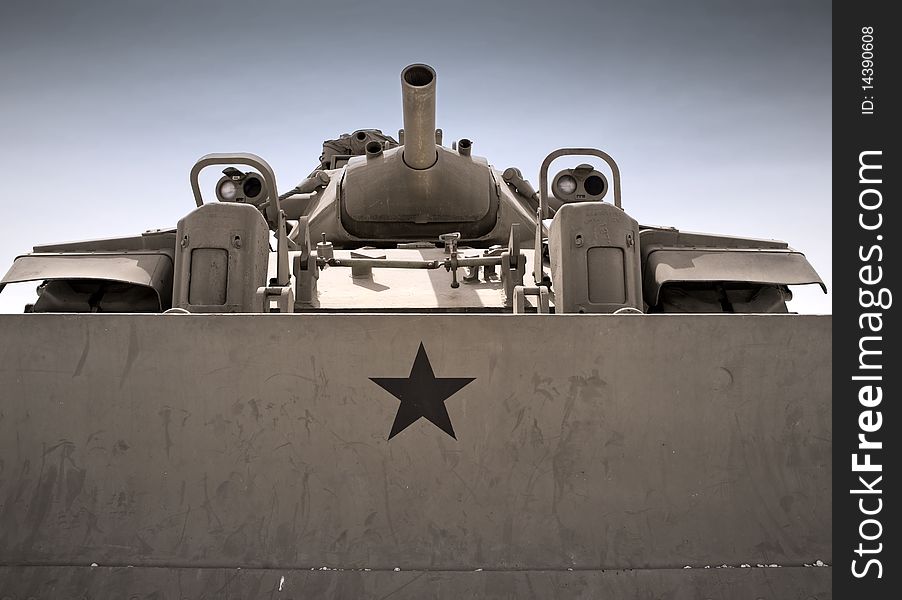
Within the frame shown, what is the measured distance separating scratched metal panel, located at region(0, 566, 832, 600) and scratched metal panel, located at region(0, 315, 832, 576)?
5cm

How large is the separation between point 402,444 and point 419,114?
3.39 m

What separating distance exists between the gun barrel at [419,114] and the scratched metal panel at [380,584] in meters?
3.45

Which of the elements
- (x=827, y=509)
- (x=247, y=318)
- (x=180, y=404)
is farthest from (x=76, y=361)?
(x=827, y=509)

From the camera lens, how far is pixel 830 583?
2756 mm

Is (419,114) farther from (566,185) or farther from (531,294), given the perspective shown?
(531,294)

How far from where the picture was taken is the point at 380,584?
8.75 feet

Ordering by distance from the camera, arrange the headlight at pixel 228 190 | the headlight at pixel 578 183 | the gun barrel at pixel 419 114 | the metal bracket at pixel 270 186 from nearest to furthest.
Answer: the metal bracket at pixel 270 186
the gun barrel at pixel 419 114
the headlight at pixel 228 190
the headlight at pixel 578 183

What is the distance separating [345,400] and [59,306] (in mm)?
3209

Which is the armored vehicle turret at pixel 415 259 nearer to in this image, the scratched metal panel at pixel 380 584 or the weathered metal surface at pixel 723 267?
the weathered metal surface at pixel 723 267

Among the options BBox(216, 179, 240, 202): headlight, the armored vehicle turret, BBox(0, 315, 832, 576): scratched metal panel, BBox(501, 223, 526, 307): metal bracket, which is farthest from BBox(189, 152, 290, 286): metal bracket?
BBox(0, 315, 832, 576): scratched metal panel

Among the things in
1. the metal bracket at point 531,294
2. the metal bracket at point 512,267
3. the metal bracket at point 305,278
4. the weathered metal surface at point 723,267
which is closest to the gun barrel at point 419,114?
the metal bracket at point 512,267

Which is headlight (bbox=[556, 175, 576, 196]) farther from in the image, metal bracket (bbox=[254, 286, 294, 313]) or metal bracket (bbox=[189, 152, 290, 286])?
metal bracket (bbox=[254, 286, 294, 313])

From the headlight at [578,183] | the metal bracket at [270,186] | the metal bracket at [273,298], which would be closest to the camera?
the metal bracket at [273,298]

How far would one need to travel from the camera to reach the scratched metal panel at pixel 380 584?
265 cm
